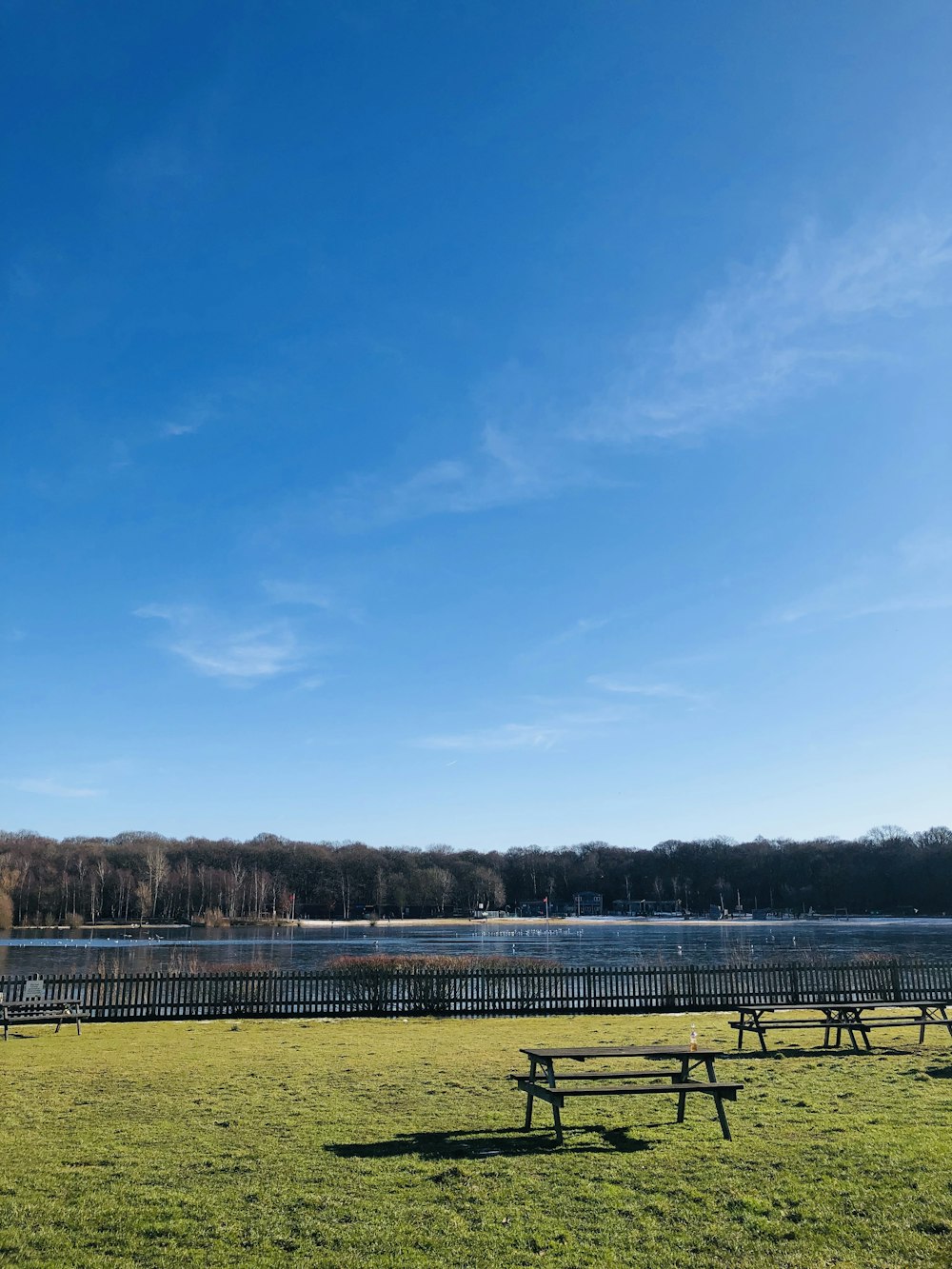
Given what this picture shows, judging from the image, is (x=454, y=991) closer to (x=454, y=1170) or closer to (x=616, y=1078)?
(x=616, y=1078)

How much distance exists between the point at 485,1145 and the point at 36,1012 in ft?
54.6

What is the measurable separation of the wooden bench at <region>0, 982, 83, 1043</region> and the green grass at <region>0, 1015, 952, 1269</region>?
6.51 metres

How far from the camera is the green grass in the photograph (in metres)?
6.62

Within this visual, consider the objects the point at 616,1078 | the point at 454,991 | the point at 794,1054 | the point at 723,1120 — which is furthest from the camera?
the point at 454,991

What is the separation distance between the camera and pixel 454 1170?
848 centimetres

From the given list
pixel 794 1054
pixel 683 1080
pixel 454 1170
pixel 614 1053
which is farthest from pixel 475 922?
pixel 454 1170

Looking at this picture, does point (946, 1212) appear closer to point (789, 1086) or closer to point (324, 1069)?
point (789, 1086)

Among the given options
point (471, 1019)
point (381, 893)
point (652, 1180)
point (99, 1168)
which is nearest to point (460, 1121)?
point (652, 1180)

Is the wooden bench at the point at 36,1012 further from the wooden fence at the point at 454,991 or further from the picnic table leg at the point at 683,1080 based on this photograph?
the picnic table leg at the point at 683,1080

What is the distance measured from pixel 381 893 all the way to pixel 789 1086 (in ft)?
639

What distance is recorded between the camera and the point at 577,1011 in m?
25.8

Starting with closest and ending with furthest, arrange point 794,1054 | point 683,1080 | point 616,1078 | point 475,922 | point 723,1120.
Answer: point 723,1120 → point 616,1078 → point 683,1080 → point 794,1054 → point 475,922

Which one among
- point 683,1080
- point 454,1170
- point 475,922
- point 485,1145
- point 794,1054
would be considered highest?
point 683,1080

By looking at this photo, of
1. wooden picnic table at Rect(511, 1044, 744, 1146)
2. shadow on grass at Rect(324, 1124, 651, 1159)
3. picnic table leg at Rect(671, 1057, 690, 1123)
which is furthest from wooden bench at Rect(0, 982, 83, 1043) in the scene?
picnic table leg at Rect(671, 1057, 690, 1123)
